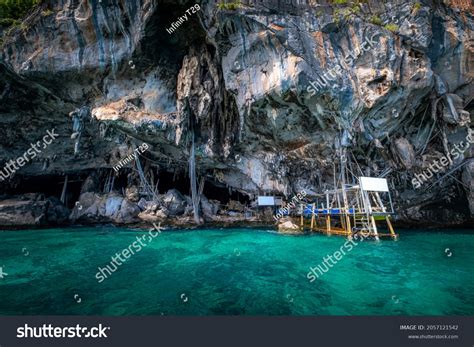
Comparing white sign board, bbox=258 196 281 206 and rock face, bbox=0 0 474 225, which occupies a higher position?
rock face, bbox=0 0 474 225

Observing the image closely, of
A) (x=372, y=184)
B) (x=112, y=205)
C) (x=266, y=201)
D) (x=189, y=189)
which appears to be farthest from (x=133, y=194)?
(x=372, y=184)

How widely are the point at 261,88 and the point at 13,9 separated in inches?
730

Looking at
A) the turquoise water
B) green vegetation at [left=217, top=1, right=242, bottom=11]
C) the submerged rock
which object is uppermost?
green vegetation at [left=217, top=1, right=242, bottom=11]

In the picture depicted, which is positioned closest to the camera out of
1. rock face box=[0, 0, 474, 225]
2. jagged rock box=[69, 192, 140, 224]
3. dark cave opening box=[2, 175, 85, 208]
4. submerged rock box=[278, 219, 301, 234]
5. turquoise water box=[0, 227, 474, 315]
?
turquoise water box=[0, 227, 474, 315]

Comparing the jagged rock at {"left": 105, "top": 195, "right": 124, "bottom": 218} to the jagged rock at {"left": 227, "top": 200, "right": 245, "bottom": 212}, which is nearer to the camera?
the jagged rock at {"left": 105, "top": 195, "right": 124, "bottom": 218}

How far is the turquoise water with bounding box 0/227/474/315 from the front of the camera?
19.5 feet

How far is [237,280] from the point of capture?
25.7 ft

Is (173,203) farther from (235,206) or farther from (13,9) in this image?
(13,9)

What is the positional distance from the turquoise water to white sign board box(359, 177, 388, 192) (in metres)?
2.99

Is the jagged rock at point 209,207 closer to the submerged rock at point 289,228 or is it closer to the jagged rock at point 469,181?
the submerged rock at point 289,228

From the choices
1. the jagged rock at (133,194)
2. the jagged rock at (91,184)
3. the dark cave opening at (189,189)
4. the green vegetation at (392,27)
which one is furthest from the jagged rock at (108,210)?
the green vegetation at (392,27)

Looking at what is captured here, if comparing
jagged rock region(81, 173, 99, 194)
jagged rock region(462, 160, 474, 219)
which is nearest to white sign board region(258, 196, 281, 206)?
jagged rock region(462, 160, 474, 219)

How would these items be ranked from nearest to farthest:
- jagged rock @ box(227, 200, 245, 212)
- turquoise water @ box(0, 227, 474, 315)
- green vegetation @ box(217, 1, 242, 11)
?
turquoise water @ box(0, 227, 474, 315) → green vegetation @ box(217, 1, 242, 11) → jagged rock @ box(227, 200, 245, 212)

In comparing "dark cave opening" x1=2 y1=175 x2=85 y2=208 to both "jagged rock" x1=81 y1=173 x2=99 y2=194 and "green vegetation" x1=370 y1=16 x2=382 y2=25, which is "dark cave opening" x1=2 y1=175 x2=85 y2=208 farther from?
"green vegetation" x1=370 y1=16 x2=382 y2=25
